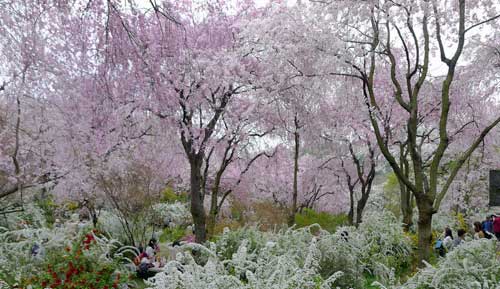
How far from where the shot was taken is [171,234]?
18.5 meters

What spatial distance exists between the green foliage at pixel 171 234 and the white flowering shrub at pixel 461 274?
1288 cm

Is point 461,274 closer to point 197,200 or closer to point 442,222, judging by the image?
point 197,200

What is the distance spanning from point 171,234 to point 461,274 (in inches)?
571

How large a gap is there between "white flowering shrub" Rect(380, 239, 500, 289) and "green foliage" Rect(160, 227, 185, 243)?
1288 centimetres

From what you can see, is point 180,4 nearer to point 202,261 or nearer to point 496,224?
point 202,261

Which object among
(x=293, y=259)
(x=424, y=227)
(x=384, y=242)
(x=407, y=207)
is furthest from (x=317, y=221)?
(x=293, y=259)

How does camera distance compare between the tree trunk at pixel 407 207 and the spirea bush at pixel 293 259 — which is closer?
the spirea bush at pixel 293 259

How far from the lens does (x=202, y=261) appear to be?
823cm

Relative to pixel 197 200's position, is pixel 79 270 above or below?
below

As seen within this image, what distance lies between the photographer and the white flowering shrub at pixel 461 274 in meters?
4.92

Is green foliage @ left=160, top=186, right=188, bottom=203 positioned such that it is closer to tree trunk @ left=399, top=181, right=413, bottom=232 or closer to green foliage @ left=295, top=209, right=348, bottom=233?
green foliage @ left=295, top=209, right=348, bottom=233

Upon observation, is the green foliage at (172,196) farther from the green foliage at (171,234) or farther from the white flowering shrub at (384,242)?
the white flowering shrub at (384,242)

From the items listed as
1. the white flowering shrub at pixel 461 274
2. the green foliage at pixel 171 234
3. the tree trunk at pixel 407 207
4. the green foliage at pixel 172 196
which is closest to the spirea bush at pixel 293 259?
the white flowering shrub at pixel 461 274

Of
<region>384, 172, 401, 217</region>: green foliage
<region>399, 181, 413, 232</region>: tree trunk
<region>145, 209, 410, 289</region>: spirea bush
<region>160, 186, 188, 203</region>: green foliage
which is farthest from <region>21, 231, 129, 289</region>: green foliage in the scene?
<region>384, 172, 401, 217</region>: green foliage
